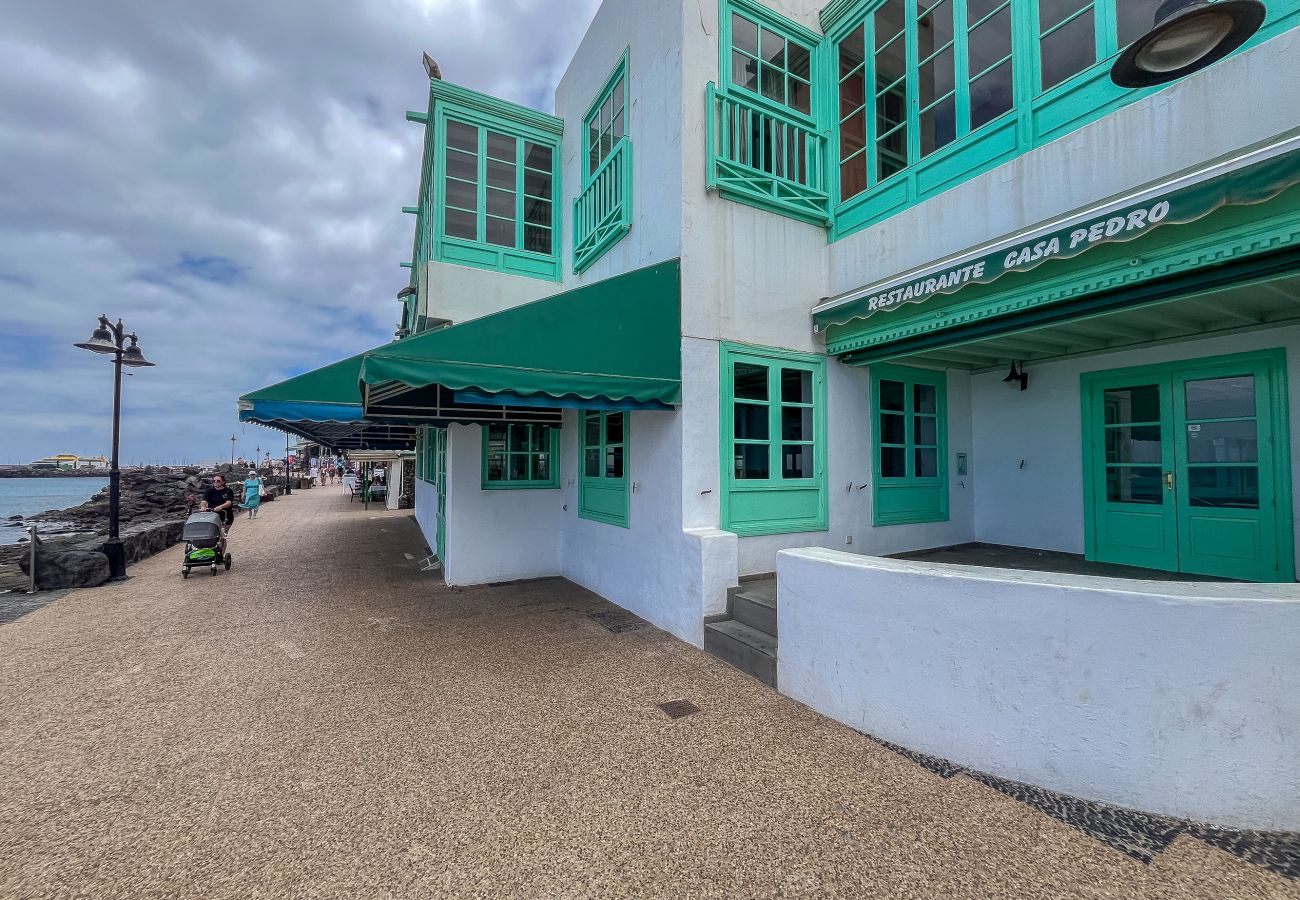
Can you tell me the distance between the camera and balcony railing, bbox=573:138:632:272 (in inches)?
270

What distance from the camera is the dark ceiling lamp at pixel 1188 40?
2.82 m

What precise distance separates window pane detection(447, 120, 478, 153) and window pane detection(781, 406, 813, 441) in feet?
22.0

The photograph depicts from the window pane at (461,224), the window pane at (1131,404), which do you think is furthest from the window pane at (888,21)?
the window pane at (461,224)

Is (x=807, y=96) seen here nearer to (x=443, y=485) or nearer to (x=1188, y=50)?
(x=1188, y=50)

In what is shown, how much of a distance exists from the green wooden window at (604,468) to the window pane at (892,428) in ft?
10.8

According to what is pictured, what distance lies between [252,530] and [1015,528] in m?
18.1

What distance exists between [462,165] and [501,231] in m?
1.12

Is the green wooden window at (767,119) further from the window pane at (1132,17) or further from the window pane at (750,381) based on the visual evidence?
the window pane at (1132,17)

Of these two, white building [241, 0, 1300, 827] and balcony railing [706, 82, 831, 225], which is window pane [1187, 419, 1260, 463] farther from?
balcony railing [706, 82, 831, 225]

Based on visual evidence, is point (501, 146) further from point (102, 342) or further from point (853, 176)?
point (102, 342)

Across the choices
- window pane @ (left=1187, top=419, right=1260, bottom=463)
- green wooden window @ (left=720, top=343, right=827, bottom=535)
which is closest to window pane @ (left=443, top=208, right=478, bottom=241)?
green wooden window @ (left=720, top=343, right=827, bottom=535)

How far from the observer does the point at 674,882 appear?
2.44 meters

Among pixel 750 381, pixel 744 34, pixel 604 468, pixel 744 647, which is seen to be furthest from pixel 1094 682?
pixel 744 34

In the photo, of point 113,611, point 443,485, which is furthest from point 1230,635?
point 113,611
